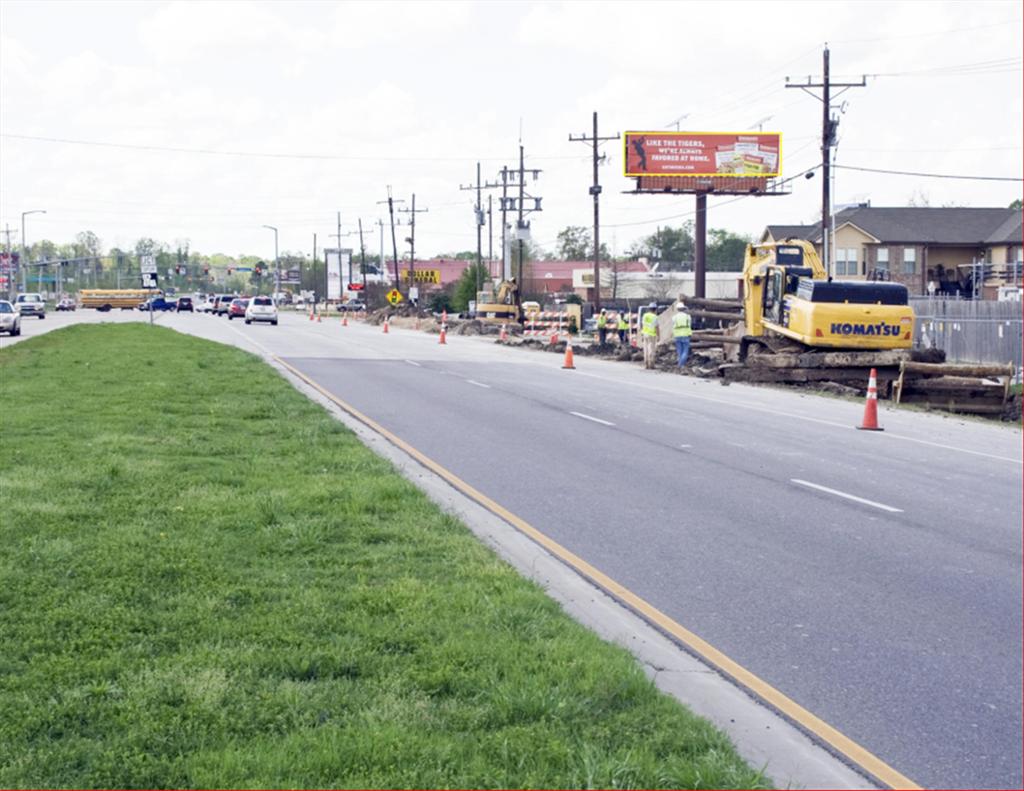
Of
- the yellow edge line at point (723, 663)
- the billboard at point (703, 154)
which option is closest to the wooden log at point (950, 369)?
the yellow edge line at point (723, 663)

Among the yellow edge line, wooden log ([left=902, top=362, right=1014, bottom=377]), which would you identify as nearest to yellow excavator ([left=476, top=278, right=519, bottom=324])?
wooden log ([left=902, top=362, right=1014, bottom=377])

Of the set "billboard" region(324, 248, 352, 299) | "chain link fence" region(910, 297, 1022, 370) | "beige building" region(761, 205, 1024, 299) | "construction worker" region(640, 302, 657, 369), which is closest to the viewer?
"chain link fence" region(910, 297, 1022, 370)

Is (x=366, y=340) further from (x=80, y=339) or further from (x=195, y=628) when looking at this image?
(x=195, y=628)

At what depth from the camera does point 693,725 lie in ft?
16.7

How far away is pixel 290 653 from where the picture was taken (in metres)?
5.73

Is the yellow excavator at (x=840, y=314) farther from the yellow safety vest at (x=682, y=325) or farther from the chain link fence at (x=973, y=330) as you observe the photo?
the chain link fence at (x=973, y=330)

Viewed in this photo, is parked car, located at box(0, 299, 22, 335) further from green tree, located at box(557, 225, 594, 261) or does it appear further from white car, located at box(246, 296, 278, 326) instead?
green tree, located at box(557, 225, 594, 261)

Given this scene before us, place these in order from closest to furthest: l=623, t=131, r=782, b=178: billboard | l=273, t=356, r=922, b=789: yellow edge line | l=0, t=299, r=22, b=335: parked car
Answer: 1. l=273, t=356, r=922, b=789: yellow edge line
2. l=0, t=299, r=22, b=335: parked car
3. l=623, t=131, r=782, b=178: billboard

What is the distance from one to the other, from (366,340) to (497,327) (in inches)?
558

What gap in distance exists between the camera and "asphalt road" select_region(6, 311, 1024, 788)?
6.22 metres

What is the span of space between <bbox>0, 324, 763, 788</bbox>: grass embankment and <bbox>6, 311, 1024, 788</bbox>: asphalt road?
1196 mm

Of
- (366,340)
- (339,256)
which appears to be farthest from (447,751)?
(339,256)

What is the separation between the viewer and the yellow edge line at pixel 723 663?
17.1 feet

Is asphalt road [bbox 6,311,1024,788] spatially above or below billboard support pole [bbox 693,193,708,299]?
below
